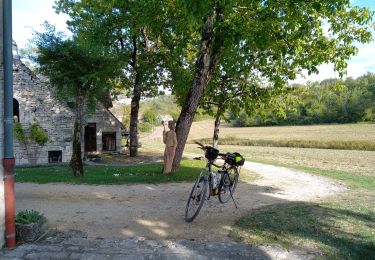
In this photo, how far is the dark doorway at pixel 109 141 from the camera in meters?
27.6

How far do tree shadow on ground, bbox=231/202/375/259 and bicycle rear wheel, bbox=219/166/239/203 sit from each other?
0.77m

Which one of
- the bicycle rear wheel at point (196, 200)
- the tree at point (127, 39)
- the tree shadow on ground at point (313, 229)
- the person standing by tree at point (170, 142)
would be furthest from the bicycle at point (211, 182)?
the tree at point (127, 39)

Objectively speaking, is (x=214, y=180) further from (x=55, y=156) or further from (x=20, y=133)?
(x=55, y=156)

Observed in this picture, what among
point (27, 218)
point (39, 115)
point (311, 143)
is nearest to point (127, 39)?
point (39, 115)

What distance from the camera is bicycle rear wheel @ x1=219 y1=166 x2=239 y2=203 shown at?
25.6 ft

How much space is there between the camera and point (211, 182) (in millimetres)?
7125

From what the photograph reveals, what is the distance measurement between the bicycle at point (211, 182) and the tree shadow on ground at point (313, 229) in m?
0.78

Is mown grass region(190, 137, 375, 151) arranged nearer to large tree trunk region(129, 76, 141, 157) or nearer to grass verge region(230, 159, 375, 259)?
large tree trunk region(129, 76, 141, 157)

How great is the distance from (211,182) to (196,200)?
22.1 inches

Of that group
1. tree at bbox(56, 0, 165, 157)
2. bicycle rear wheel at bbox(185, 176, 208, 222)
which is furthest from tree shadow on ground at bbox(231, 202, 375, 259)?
tree at bbox(56, 0, 165, 157)

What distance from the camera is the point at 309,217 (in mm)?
7051

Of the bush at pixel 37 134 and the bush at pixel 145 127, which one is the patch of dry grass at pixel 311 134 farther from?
the bush at pixel 37 134

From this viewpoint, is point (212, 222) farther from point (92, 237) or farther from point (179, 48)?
point (179, 48)

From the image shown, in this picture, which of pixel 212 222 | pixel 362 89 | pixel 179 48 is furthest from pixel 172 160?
pixel 362 89
